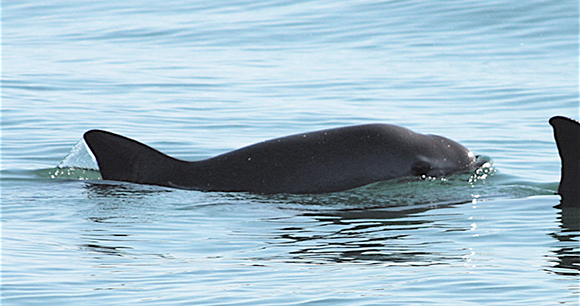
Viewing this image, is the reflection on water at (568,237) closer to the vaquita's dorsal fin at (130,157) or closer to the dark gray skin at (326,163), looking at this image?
the dark gray skin at (326,163)

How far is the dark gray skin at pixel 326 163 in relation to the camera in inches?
376

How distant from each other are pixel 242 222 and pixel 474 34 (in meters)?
16.6

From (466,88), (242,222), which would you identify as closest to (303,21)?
(466,88)

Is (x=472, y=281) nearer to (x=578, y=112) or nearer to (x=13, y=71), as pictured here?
(x=578, y=112)

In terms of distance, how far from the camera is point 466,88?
1780 centimetres

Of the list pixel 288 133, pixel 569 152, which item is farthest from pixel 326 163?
pixel 288 133

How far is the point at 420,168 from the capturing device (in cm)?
960

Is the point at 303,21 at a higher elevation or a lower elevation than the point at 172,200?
higher

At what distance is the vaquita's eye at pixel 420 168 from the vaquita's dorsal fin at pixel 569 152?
1.14 metres

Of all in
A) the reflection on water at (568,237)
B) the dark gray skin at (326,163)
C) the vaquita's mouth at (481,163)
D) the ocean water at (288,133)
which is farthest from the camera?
the vaquita's mouth at (481,163)

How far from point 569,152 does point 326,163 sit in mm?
2019

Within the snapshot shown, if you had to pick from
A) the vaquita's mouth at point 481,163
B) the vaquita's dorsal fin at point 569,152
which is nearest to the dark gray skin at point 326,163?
the vaquita's mouth at point 481,163

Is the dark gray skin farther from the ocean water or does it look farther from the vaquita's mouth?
the vaquita's mouth

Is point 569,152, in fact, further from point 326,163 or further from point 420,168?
point 326,163
